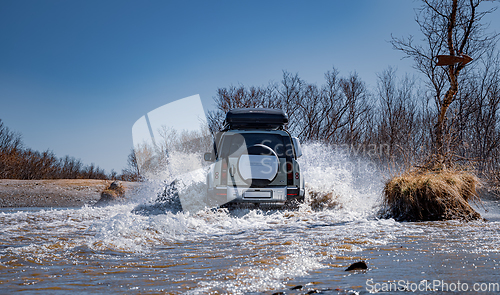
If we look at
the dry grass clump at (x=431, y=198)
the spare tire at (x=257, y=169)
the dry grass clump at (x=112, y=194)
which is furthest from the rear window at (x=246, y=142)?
the dry grass clump at (x=112, y=194)

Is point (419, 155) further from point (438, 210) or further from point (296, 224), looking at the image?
point (296, 224)

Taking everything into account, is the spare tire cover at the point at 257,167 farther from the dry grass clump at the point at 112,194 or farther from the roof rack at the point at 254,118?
the dry grass clump at the point at 112,194

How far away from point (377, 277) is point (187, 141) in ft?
95.5

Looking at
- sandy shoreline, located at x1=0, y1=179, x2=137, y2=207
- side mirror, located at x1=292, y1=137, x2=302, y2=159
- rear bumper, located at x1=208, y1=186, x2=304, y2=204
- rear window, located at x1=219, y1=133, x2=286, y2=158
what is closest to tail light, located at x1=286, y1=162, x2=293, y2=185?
rear bumper, located at x1=208, y1=186, x2=304, y2=204

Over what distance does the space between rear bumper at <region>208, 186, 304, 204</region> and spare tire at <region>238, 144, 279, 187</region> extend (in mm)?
178

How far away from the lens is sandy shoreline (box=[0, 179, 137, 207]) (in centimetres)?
1694

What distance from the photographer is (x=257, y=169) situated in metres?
7.81

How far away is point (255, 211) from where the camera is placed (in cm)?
786

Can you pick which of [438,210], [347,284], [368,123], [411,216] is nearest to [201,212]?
[411,216]

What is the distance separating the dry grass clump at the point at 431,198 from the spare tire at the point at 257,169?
2744 millimetres

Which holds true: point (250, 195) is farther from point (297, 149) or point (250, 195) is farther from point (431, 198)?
point (431, 198)

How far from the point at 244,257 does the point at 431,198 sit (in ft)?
18.0

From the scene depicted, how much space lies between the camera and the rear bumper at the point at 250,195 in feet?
25.4

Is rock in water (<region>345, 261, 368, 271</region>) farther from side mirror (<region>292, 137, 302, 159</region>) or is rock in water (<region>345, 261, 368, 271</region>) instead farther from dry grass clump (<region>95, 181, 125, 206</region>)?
dry grass clump (<region>95, 181, 125, 206</region>)
